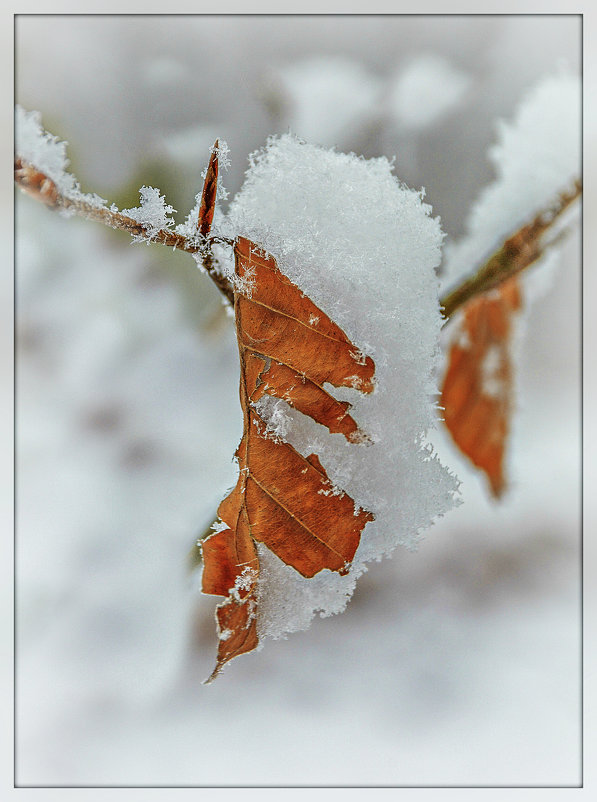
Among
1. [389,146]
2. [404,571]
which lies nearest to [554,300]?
[389,146]

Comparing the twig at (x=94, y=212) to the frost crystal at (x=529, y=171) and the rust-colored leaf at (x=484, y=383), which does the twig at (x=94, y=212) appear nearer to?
the frost crystal at (x=529, y=171)

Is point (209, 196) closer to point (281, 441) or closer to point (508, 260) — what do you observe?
point (281, 441)

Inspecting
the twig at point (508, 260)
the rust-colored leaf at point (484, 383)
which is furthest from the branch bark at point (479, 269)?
the rust-colored leaf at point (484, 383)

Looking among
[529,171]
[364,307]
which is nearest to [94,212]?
[364,307]

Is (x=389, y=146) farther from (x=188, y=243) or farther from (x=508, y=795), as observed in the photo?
(x=508, y=795)

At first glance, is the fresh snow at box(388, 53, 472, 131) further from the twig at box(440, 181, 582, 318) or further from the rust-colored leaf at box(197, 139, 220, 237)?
the rust-colored leaf at box(197, 139, 220, 237)

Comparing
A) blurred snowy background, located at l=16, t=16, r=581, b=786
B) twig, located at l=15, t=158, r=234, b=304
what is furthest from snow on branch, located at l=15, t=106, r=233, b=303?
blurred snowy background, located at l=16, t=16, r=581, b=786
